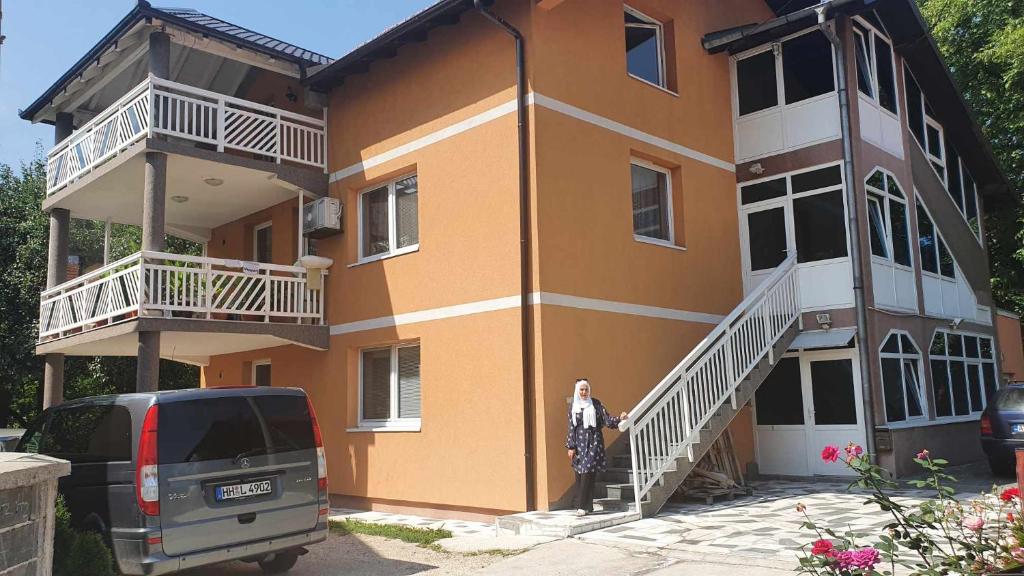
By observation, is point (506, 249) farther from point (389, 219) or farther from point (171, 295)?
point (171, 295)

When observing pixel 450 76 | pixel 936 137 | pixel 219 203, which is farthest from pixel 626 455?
pixel 936 137

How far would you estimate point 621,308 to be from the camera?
1155 cm

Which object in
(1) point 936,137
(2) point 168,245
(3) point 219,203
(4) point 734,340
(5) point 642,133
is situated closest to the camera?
(4) point 734,340

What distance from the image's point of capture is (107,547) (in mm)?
6625

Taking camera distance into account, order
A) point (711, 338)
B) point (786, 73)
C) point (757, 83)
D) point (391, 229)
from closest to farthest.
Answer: point (711, 338) < point (391, 229) < point (786, 73) < point (757, 83)

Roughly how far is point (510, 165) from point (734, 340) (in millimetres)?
4134

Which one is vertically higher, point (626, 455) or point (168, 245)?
point (168, 245)

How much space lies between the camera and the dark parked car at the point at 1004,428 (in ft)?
39.6

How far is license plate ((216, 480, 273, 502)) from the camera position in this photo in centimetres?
684

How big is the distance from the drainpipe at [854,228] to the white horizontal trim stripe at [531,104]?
2.06 meters

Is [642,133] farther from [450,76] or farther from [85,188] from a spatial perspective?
[85,188]

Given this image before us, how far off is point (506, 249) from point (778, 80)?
6852mm

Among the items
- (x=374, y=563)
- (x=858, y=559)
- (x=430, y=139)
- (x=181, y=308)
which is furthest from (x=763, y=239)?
(x=858, y=559)

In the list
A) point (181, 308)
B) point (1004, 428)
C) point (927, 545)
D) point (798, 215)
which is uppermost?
point (798, 215)
